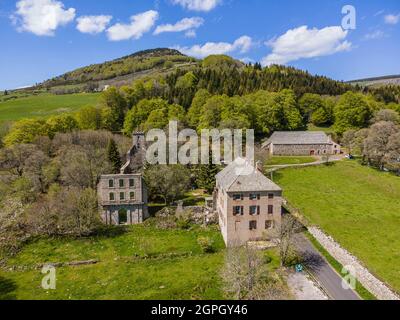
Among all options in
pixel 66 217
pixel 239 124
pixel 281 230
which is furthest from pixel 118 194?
pixel 239 124

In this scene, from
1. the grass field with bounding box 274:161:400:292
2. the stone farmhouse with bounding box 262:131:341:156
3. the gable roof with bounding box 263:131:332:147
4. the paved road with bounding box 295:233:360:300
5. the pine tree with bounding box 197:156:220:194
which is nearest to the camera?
the paved road with bounding box 295:233:360:300

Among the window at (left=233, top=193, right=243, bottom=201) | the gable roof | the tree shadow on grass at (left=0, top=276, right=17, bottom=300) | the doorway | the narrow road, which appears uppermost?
the gable roof

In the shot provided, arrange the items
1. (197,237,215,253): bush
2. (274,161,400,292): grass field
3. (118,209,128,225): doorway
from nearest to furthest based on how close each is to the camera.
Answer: (274,161,400,292): grass field → (197,237,215,253): bush → (118,209,128,225): doorway

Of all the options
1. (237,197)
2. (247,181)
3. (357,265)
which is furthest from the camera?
(247,181)

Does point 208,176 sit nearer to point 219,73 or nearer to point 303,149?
point 303,149

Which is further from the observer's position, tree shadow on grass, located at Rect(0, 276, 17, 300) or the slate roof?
the slate roof

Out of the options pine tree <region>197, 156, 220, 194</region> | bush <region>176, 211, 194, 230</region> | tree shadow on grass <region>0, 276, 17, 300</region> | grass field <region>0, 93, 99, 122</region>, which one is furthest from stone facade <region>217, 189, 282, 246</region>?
grass field <region>0, 93, 99, 122</region>

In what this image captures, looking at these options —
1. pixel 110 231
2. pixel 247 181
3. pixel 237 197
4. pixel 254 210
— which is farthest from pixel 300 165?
pixel 110 231

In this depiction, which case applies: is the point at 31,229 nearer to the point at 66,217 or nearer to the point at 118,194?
the point at 66,217

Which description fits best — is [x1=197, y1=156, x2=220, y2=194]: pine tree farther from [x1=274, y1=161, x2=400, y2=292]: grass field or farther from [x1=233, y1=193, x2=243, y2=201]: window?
[x1=233, y1=193, x2=243, y2=201]: window
